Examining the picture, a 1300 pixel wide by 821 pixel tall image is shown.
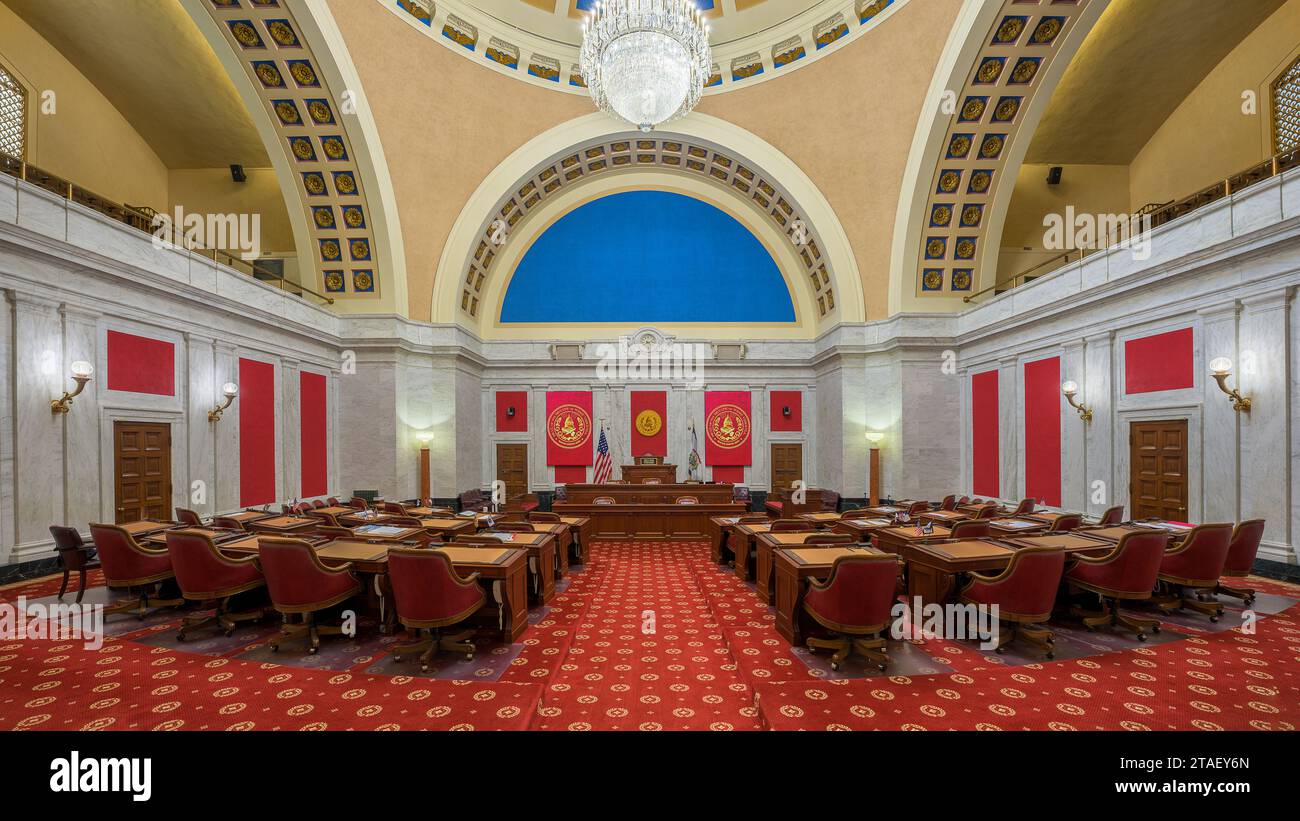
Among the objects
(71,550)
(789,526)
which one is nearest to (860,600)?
(789,526)

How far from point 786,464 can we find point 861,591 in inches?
502

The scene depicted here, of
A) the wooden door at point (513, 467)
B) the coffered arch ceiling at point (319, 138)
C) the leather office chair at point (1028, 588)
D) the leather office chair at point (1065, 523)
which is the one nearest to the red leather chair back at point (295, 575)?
the leather office chair at point (1028, 588)

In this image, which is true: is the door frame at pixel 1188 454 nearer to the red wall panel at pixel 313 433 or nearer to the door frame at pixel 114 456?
the door frame at pixel 114 456

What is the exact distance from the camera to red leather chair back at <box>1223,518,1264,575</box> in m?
5.86

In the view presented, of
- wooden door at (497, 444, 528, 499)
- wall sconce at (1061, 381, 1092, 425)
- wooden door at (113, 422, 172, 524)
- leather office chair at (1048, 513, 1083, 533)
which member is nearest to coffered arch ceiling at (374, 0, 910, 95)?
wall sconce at (1061, 381, 1092, 425)

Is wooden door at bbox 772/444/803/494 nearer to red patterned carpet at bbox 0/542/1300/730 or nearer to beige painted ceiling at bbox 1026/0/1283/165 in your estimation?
beige painted ceiling at bbox 1026/0/1283/165

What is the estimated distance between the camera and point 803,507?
1213 cm

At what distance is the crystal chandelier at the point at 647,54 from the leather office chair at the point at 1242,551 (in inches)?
351

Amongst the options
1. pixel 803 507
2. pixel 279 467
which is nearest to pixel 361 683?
pixel 279 467

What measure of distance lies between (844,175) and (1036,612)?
11.9 meters

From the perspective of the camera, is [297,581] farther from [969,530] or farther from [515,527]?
A: [969,530]

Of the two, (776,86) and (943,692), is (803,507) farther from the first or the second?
(776,86)

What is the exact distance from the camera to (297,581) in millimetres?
4738

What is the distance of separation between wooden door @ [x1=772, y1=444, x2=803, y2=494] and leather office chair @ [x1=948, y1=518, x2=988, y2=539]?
1039 cm
